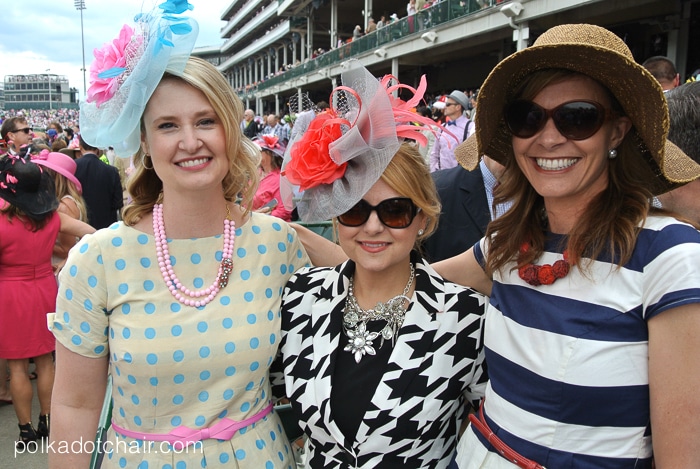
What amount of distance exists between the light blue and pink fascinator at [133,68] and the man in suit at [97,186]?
498 centimetres

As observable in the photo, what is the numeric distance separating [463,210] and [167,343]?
174 cm

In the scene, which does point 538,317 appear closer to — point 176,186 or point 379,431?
point 379,431

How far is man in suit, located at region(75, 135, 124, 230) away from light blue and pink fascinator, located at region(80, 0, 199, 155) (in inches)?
196

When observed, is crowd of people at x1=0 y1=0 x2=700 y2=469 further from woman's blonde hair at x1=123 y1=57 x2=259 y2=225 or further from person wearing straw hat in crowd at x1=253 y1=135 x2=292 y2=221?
person wearing straw hat in crowd at x1=253 y1=135 x2=292 y2=221

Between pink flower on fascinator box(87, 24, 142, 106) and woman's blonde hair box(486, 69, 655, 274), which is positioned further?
pink flower on fascinator box(87, 24, 142, 106)

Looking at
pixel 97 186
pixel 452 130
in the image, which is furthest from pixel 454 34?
pixel 97 186

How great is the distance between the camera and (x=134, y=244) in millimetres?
1801

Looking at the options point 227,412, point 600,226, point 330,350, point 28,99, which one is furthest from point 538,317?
point 28,99

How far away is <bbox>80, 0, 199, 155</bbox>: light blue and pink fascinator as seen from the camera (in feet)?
5.62

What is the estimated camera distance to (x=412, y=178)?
179 centimetres

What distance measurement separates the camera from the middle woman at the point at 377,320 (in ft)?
5.49

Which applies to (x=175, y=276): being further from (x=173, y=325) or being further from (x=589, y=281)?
(x=589, y=281)

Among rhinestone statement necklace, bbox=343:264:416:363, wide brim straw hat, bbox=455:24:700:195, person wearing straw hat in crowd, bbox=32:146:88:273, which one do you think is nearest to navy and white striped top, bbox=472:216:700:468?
wide brim straw hat, bbox=455:24:700:195

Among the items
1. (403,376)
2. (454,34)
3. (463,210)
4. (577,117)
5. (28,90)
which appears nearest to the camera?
(577,117)
